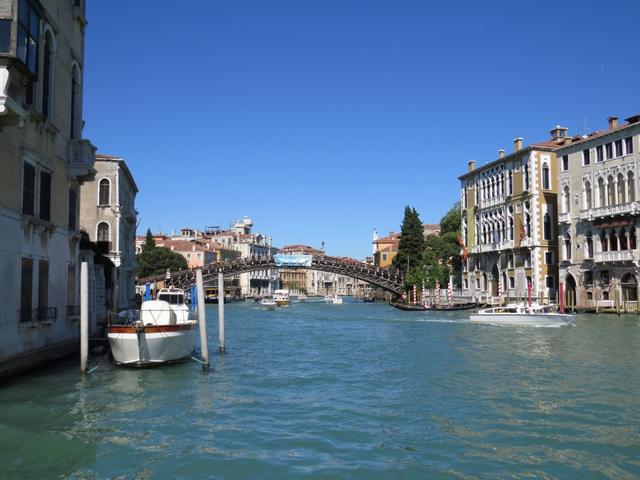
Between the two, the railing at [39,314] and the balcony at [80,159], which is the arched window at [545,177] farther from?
the railing at [39,314]

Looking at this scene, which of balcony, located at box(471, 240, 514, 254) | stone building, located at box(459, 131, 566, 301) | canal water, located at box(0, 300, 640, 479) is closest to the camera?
canal water, located at box(0, 300, 640, 479)

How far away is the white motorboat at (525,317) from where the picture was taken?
23750 mm

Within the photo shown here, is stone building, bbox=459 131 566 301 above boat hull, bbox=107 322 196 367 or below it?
above

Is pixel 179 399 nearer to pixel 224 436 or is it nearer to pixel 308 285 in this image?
pixel 224 436

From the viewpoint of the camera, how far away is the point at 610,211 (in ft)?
98.9

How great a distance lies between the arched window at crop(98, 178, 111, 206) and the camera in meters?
27.2

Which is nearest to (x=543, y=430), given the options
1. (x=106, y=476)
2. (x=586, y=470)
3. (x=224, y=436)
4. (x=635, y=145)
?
(x=586, y=470)

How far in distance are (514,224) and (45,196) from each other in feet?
99.8

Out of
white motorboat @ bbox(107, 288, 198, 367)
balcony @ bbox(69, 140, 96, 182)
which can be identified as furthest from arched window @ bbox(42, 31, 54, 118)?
white motorboat @ bbox(107, 288, 198, 367)

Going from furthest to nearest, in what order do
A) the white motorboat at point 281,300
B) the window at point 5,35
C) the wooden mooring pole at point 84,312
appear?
the white motorboat at point 281,300, the wooden mooring pole at point 84,312, the window at point 5,35

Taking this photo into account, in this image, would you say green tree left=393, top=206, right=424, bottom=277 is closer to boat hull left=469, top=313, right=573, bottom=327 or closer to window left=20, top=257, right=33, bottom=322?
boat hull left=469, top=313, right=573, bottom=327

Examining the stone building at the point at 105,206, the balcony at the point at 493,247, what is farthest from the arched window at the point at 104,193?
the balcony at the point at 493,247

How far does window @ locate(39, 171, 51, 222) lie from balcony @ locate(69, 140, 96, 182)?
49.6 inches

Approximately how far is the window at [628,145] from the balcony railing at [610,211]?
2.44m
